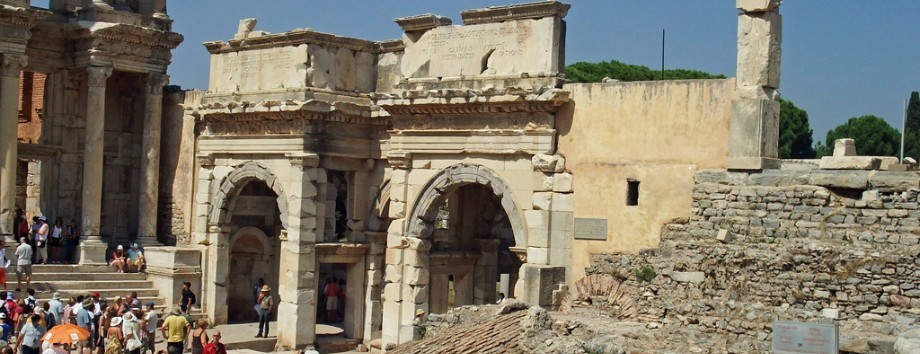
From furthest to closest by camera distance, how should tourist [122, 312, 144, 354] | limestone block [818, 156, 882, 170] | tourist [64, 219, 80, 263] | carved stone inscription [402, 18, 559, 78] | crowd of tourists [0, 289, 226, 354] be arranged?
tourist [64, 219, 80, 263]
carved stone inscription [402, 18, 559, 78]
tourist [122, 312, 144, 354]
crowd of tourists [0, 289, 226, 354]
limestone block [818, 156, 882, 170]

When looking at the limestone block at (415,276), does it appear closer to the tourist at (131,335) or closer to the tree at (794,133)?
the tourist at (131,335)

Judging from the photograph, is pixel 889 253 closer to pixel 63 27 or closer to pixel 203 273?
pixel 203 273

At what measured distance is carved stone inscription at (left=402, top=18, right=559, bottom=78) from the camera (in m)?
21.9

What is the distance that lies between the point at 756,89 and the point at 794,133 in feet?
120

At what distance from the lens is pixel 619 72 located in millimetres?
54906

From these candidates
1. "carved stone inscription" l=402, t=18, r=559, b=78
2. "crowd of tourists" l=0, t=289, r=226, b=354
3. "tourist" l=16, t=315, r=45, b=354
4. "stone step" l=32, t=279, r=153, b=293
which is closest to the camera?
"tourist" l=16, t=315, r=45, b=354

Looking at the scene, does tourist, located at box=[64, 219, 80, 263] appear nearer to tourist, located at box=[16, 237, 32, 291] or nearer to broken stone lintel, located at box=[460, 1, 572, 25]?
tourist, located at box=[16, 237, 32, 291]

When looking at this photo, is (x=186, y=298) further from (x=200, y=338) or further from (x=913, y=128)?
(x=913, y=128)

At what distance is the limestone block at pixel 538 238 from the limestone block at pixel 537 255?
67mm

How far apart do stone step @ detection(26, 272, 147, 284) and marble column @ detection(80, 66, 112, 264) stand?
1.56 ft

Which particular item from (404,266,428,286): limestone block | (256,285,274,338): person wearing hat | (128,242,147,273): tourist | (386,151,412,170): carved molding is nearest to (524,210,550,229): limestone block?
(404,266,428,286): limestone block

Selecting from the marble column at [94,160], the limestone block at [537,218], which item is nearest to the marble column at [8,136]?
the marble column at [94,160]

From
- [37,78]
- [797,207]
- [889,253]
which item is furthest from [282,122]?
[889,253]

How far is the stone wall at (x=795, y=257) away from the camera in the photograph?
628 inches
